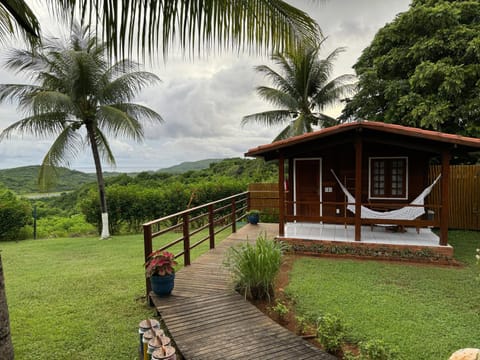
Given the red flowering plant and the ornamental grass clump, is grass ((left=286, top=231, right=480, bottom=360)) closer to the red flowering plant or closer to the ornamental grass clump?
the ornamental grass clump

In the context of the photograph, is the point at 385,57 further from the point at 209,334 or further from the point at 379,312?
the point at 209,334

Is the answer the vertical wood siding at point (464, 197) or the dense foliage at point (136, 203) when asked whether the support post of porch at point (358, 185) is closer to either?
the vertical wood siding at point (464, 197)

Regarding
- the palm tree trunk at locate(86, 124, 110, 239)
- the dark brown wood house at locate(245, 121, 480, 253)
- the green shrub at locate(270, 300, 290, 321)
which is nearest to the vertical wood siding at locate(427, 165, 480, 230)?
the dark brown wood house at locate(245, 121, 480, 253)

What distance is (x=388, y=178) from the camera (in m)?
7.84

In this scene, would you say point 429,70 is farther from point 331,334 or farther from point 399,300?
point 331,334

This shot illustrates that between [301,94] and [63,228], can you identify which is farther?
[63,228]

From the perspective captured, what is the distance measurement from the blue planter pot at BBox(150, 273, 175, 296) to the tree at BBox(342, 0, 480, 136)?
8436 millimetres

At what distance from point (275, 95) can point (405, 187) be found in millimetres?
6880

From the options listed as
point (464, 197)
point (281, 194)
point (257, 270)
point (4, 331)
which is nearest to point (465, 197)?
point (464, 197)

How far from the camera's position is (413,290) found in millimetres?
4527

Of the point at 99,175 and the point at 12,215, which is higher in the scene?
the point at 99,175

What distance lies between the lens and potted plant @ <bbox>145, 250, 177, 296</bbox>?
158 inches

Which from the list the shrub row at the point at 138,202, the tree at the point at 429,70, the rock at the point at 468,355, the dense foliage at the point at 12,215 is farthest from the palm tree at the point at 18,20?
the dense foliage at the point at 12,215

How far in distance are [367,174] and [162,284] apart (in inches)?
242
